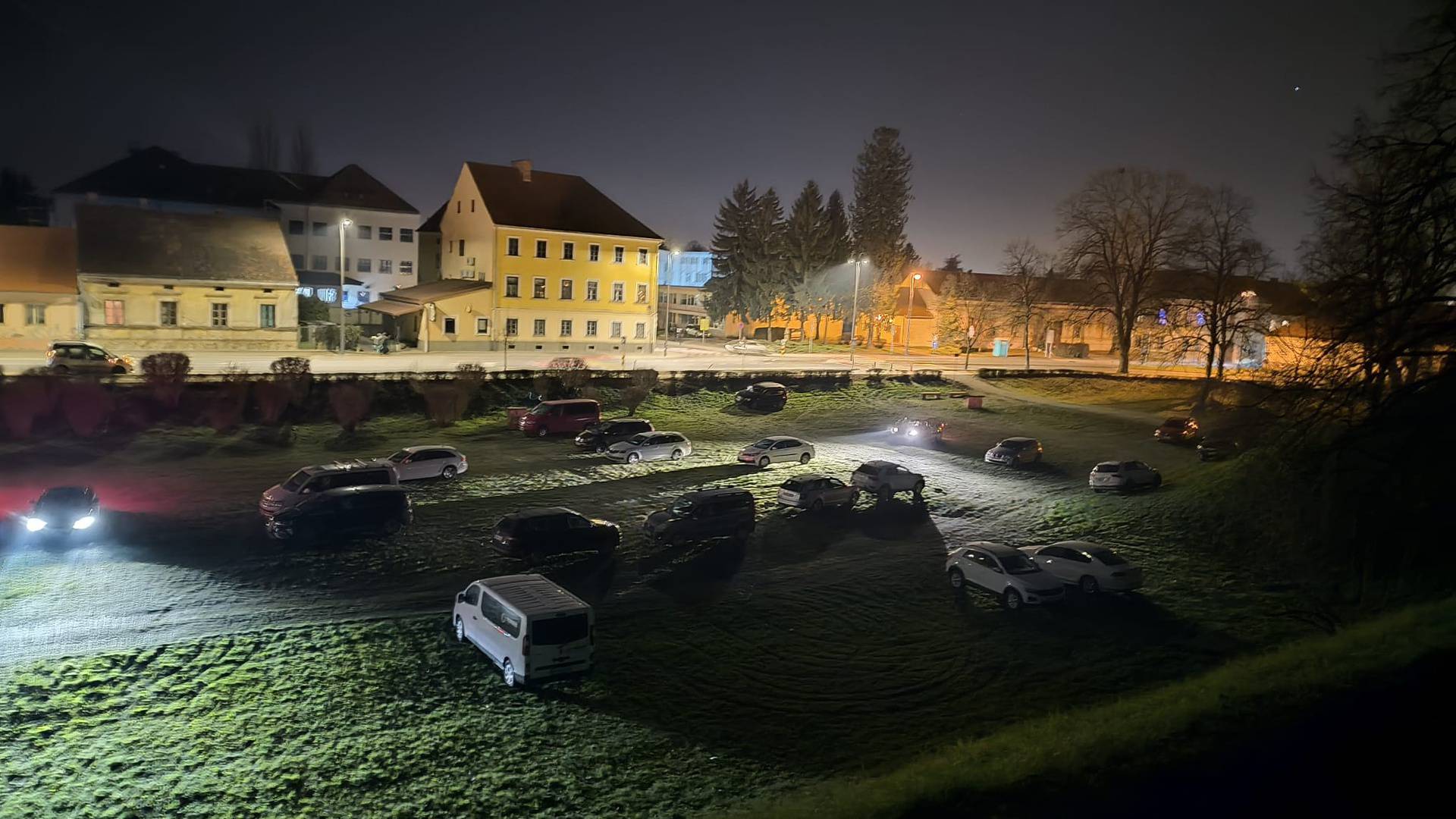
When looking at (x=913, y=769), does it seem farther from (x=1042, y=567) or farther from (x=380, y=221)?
(x=380, y=221)

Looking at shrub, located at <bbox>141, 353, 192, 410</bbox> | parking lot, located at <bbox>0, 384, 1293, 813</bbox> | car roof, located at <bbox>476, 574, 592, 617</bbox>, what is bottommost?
parking lot, located at <bbox>0, 384, 1293, 813</bbox>

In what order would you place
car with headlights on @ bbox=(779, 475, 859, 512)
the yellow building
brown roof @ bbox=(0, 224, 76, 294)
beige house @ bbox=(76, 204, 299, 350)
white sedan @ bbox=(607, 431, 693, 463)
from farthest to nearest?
the yellow building
beige house @ bbox=(76, 204, 299, 350)
brown roof @ bbox=(0, 224, 76, 294)
white sedan @ bbox=(607, 431, 693, 463)
car with headlights on @ bbox=(779, 475, 859, 512)

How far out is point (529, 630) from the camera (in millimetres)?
14570

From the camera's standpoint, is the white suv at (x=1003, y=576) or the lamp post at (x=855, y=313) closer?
the white suv at (x=1003, y=576)

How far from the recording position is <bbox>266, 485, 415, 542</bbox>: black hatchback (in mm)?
20281

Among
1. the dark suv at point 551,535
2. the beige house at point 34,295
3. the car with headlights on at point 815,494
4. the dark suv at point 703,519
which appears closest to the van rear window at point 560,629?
the dark suv at point 551,535

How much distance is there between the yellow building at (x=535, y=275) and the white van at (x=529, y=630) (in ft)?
138

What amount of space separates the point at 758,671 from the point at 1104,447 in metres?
25.5

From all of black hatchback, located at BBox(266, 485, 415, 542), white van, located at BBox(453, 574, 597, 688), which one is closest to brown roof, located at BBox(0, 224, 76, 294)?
black hatchback, located at BBox(266, 485, 415, 542)

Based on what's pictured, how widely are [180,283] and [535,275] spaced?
20273 mm

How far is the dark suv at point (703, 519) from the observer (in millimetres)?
22062

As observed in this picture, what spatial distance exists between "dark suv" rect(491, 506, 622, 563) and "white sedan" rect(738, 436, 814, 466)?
1039 cm

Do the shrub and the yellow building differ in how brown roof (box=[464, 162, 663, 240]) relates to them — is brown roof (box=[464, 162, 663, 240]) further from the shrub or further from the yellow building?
the shrub

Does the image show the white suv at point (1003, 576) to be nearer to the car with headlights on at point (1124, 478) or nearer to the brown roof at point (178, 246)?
the car with headlights on at point (1124, 478)
